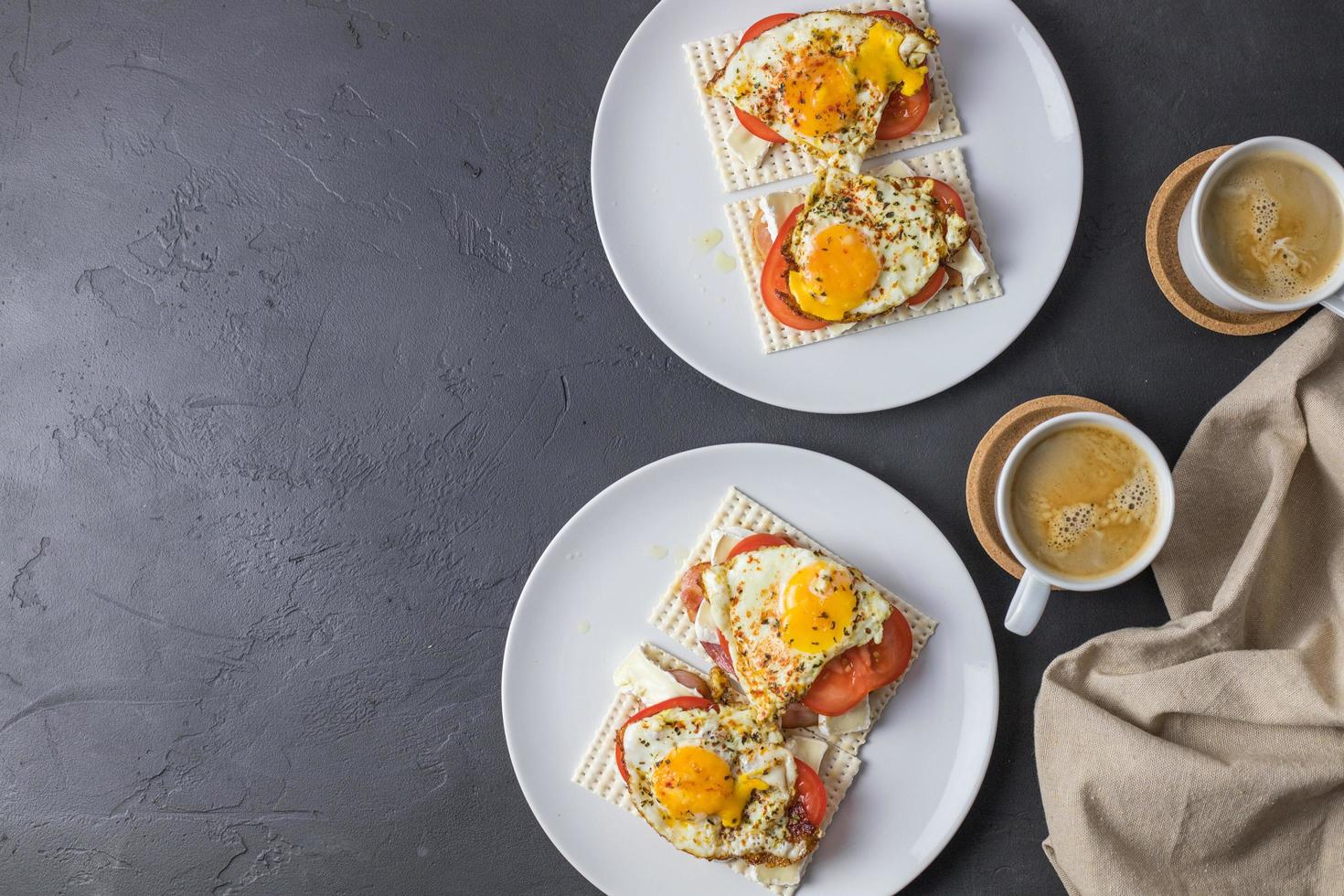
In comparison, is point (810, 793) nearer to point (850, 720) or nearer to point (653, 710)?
point (850, 720)

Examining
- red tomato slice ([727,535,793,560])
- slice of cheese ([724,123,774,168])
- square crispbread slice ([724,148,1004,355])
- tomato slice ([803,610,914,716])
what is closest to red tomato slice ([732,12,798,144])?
slice of cheese ([724,123,774,168])

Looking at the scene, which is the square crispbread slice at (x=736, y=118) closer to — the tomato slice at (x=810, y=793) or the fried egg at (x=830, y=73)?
the fried egg at (x=830, y=73)

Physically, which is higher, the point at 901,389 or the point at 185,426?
the point at 185,426

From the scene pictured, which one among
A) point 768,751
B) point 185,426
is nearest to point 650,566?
point 768,751

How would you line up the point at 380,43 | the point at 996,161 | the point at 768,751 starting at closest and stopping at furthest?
1. the point at 768,751
2. the point at 996,161
3. the point at 380,43

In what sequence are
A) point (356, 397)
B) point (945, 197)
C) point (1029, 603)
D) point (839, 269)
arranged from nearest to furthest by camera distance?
point (1029, 603)
point (839, 269)
point (945, 197)
point (356, 397)

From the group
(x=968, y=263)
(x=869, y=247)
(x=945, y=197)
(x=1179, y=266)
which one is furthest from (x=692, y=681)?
(x=1179, y=266)

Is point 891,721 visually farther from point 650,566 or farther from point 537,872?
point 537,872

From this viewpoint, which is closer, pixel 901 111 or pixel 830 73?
pixel 830 73
